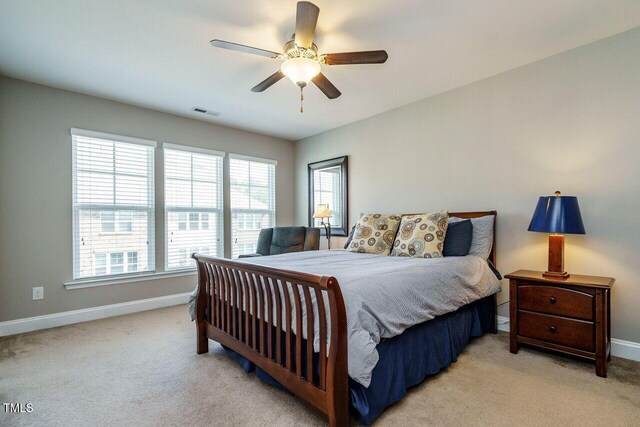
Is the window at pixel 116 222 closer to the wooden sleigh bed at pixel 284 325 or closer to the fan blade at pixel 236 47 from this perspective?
the wooden sleigh bed at pixel 284 325

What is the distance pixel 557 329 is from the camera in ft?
7.58

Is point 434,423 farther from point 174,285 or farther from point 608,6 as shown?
point 174,285

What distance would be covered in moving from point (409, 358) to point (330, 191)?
3.21 metres

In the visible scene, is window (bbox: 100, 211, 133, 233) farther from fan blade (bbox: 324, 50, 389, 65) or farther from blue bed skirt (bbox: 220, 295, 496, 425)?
fan blade (bbox: 324, 50, 389, 65)

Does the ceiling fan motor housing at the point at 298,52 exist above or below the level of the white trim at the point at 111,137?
above

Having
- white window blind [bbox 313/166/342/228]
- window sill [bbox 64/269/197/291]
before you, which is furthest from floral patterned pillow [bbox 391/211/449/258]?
window sill [bbox 64/269/197/291]

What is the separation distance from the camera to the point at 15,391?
200 cm

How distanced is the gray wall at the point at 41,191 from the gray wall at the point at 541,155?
3554 millimetres

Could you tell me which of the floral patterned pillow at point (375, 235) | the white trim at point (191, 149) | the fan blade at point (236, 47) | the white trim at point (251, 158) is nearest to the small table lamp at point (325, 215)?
the floral patterned pillow at point (375, 235)

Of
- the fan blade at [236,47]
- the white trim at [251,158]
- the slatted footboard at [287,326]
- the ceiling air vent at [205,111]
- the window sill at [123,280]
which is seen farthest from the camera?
the white trim at [251,158]

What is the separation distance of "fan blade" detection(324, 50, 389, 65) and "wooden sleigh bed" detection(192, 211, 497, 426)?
59.5 inches

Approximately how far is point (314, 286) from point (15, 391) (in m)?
2.17

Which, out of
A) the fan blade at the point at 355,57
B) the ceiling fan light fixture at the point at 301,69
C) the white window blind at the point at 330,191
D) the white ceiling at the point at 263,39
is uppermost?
the white ceiling at the point at 263,39

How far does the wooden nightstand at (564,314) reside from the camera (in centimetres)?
212
